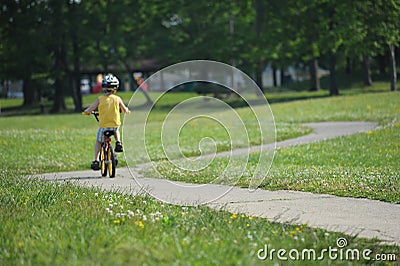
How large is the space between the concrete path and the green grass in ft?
1.77

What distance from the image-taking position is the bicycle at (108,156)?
43.8 ft

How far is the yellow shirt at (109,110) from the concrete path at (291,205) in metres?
1.13

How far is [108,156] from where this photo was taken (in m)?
13.5

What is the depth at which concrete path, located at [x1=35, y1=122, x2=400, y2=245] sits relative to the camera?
8055 millimetres

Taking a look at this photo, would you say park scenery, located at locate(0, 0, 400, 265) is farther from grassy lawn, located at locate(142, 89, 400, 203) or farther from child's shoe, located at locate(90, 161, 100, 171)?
child's shoe, located at locate(90, 161, 100, 171)

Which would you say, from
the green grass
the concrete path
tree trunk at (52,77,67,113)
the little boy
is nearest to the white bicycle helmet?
the little boy

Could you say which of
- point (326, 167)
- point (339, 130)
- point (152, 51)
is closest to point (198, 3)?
point (152, 51)

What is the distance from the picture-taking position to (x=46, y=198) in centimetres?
934

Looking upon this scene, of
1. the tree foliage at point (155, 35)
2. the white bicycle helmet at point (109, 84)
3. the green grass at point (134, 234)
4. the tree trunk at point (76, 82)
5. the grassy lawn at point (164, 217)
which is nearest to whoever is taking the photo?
the green grass at point (134, 234)

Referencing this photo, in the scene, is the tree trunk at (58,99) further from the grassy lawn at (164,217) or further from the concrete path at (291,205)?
the concrete path at (291,205)

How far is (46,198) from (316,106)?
26.9m

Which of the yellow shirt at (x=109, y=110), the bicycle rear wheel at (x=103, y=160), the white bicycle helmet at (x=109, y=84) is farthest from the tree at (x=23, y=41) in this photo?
the yellow shirt at (x=109, y=110)

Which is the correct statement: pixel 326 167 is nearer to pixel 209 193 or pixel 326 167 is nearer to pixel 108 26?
pixel 209 193

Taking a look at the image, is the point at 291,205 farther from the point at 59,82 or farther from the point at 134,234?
the point at 59,82
